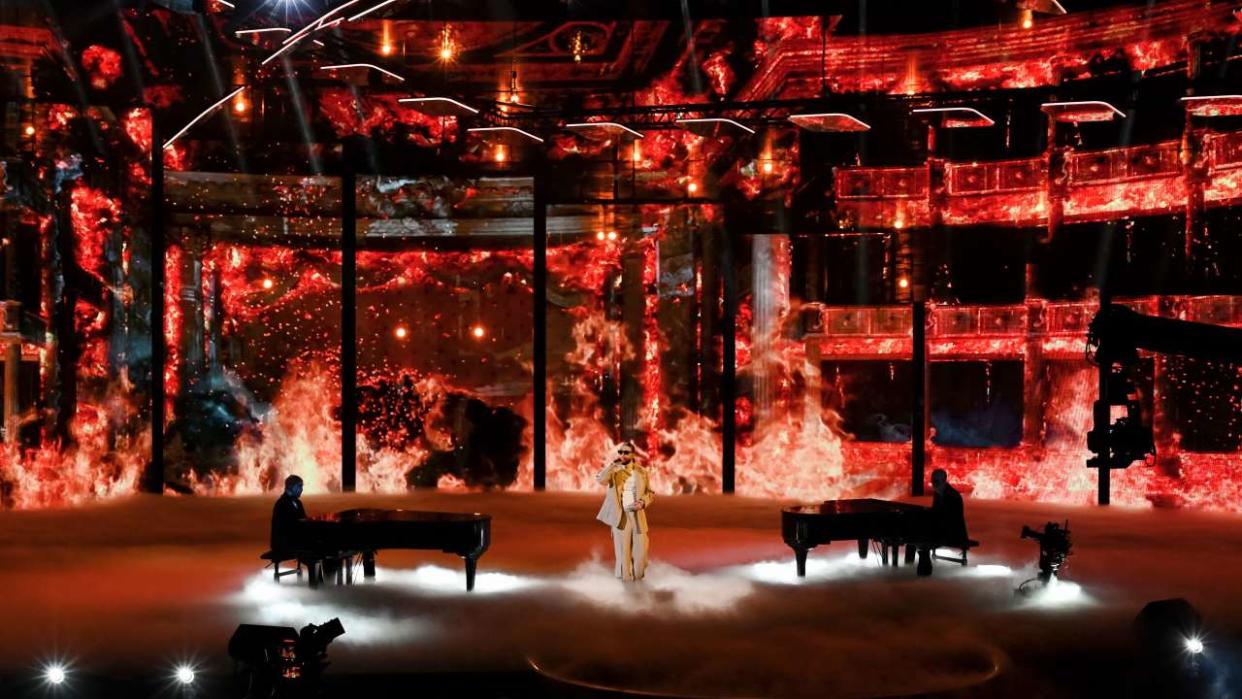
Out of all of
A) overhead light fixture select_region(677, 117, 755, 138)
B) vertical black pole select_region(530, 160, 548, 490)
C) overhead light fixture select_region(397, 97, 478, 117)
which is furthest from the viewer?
vertical black pole select_region(530, 160, 548, 490)

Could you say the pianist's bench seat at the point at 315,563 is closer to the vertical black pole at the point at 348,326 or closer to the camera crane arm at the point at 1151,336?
the camera crane arm at the point at 1151,336

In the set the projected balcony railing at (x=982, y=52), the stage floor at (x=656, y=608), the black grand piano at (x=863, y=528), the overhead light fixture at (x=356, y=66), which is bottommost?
the stage floor at (x=656, y=608)

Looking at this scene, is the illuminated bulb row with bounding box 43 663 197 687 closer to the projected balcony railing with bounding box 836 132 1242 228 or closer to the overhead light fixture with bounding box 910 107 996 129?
the overhead light fixture with bounding box 910 107 996 129

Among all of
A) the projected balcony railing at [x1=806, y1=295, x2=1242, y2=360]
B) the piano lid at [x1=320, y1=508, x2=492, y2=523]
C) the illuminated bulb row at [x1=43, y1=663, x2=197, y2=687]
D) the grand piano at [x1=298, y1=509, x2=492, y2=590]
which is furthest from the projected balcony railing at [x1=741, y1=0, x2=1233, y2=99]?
the illuminated bulb row at [x1=43, y1=663, x2=197, y2=687]

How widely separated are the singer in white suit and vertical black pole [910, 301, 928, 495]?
8.53m

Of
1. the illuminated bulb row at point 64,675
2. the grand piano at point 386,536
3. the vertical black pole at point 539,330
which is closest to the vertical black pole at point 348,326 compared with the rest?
the vertical black pole at point 539,330

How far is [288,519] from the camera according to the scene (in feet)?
35.6

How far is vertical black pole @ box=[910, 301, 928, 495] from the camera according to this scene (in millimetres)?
18875

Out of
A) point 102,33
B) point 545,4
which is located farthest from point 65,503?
point 545,4

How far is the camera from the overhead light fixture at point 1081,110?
1316 cm

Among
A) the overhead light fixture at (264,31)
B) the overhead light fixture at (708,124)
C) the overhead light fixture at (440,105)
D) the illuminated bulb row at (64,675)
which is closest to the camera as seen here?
the illuminated bulb row at (64,675)

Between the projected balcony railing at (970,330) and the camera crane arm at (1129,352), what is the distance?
7270 mm

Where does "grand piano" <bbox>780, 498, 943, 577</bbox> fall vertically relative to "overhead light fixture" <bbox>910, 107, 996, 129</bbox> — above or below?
below

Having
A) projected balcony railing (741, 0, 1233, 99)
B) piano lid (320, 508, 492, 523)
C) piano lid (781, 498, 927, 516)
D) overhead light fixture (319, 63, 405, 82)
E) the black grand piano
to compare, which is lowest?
the black grand piano
